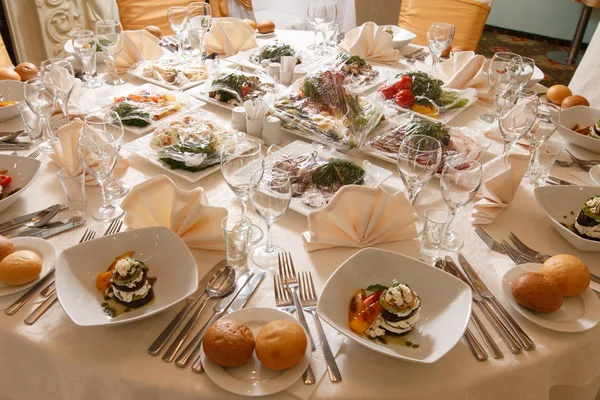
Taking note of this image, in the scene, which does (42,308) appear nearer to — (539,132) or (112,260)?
(112,260)

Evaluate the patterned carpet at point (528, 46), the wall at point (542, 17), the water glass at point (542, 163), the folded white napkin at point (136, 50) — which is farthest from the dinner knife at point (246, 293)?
the wall at point (542, 17)

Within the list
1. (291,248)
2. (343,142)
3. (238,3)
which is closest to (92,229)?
(291,248)

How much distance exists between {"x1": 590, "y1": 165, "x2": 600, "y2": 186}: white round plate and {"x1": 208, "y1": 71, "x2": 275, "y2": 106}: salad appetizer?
1.19 metres

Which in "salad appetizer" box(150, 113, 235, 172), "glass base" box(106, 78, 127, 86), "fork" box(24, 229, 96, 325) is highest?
"salad appetizer" box(150, 113, 235, 172)

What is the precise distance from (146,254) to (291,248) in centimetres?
35

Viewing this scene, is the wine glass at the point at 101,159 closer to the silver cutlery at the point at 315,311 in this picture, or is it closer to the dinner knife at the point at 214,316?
the dinner knife at the point at 214,316

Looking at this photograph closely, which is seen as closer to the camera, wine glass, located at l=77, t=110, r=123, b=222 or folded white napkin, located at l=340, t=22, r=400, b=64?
wine glass, located at l=77, t=110, r=123, b=222

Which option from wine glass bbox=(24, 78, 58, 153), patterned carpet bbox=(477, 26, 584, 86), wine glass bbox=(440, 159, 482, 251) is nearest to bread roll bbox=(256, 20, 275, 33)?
wine glass bbox=(24, 78, 58, 153)

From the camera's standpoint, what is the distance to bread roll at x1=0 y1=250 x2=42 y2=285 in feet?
3.35

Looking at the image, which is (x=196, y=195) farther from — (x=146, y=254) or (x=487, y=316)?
(x=487, y=316)

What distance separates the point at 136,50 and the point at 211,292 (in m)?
1.52

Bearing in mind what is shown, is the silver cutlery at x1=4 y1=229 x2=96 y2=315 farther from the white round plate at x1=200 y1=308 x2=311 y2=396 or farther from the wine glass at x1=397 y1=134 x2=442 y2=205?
the wine glass at x1=397 y1=134 x2=442 y2=205

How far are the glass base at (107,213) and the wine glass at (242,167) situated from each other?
32cm

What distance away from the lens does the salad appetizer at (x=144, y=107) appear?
172 centimetres
